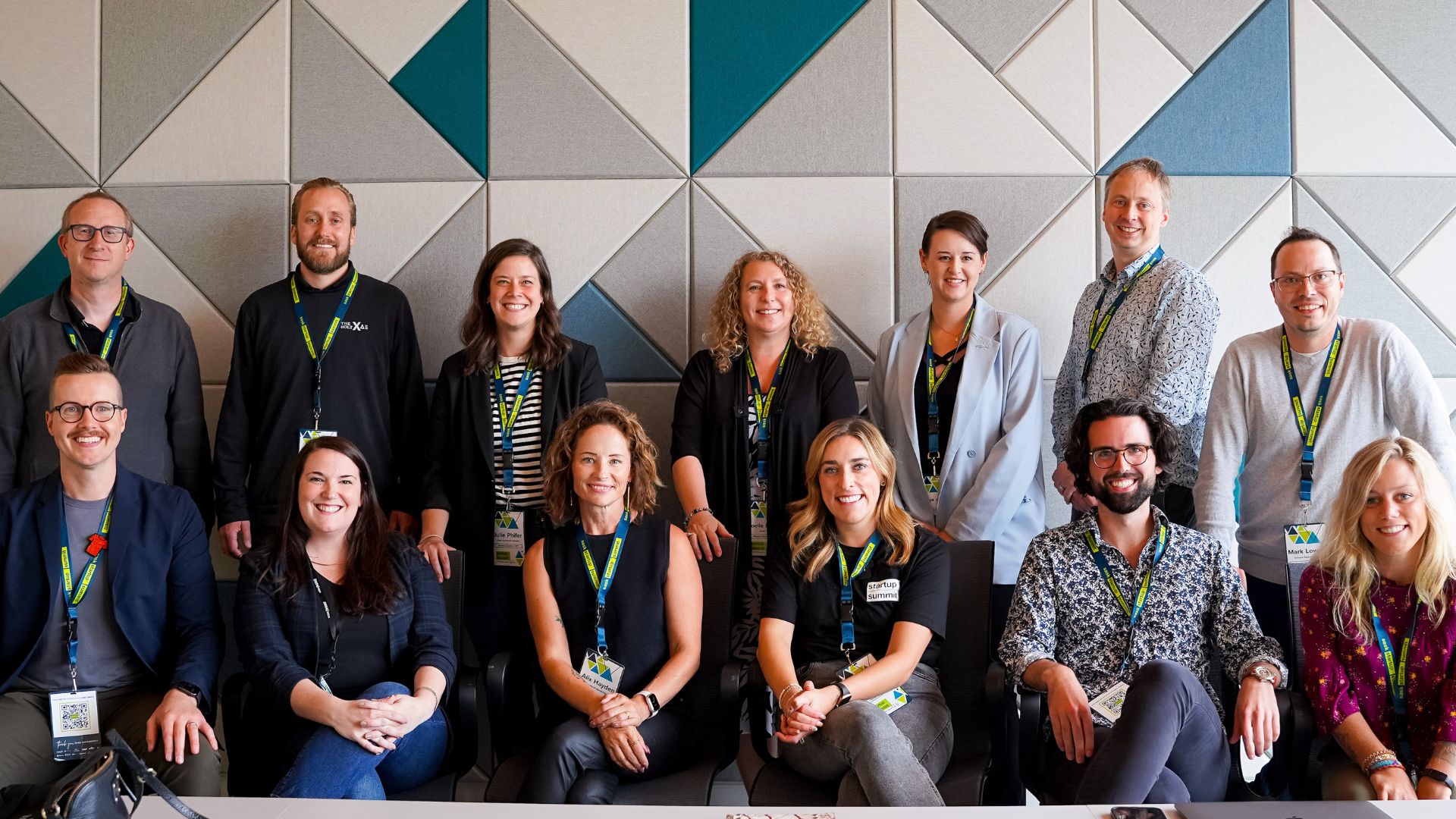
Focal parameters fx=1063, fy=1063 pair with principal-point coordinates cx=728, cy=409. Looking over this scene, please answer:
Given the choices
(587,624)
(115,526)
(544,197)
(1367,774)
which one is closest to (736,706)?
(587,624)

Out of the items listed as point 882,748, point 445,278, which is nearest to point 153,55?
point 445,278

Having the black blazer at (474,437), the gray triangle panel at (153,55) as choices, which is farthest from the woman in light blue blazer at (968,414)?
the gray triangle panel at (153,55)

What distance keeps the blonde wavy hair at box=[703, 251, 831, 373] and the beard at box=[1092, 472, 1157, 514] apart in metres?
1.06

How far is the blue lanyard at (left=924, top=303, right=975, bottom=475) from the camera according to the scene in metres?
3.35

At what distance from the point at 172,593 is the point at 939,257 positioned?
244 centimetres

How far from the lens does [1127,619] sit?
2.65m

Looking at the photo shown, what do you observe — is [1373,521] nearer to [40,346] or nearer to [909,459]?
[909,459]

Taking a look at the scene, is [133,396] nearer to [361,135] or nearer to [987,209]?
[361,135]

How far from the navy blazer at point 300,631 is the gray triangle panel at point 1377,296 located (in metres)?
3.32

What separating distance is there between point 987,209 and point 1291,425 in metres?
1.35

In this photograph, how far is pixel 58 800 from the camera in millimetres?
1569

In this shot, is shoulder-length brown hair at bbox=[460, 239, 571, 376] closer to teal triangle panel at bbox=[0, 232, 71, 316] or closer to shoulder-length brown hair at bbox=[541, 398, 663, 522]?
shoulder-length brown hair at bbox=[541, 398, 663, 522]

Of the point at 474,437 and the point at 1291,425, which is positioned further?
the point at 474,437

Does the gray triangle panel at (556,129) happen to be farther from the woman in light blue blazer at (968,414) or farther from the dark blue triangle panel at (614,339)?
the woman in light blue blazer at (968,414)
